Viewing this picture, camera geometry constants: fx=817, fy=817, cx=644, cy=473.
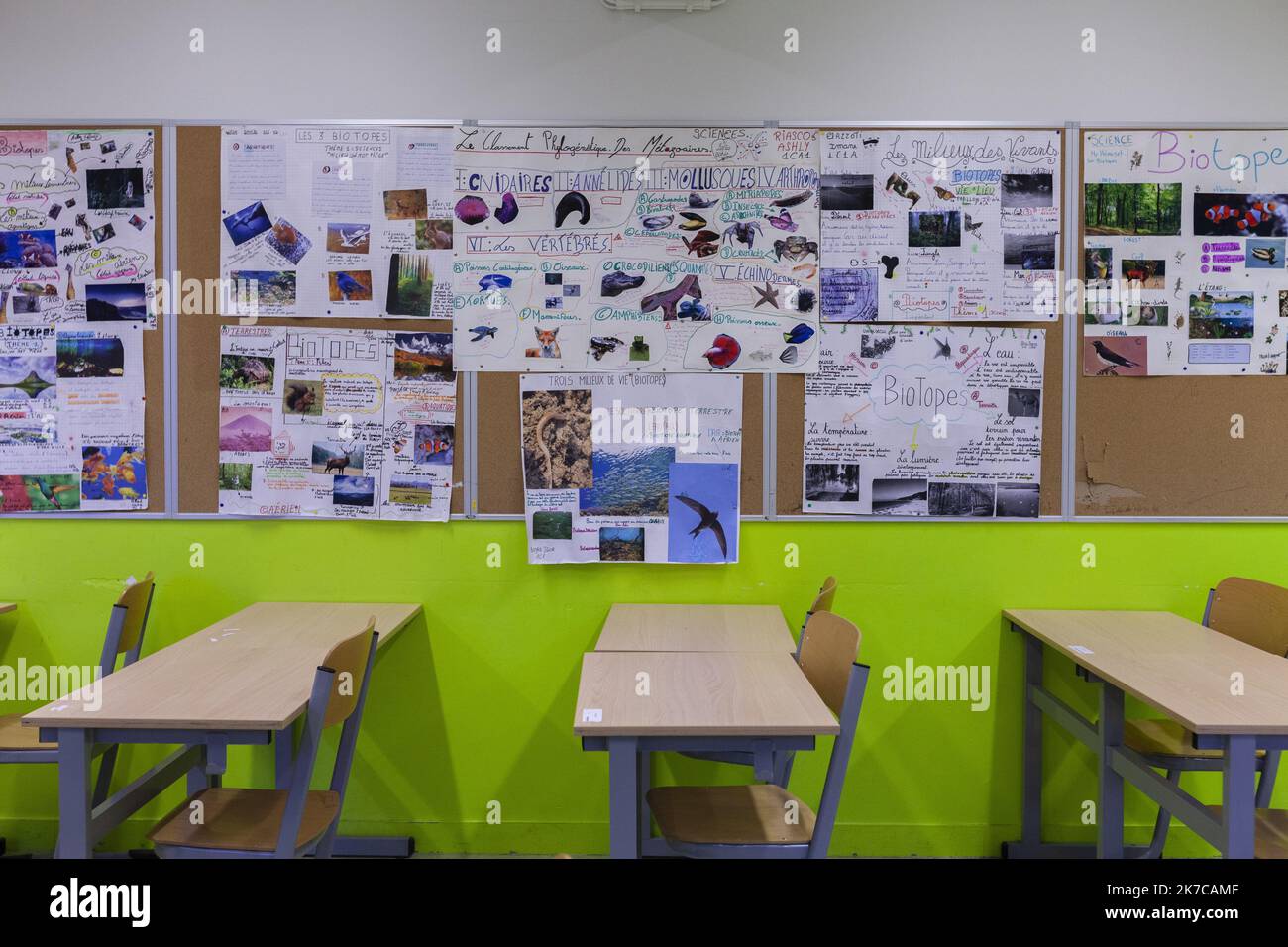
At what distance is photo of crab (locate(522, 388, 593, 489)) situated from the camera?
9.38ft

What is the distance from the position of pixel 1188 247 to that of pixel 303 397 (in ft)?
10.2

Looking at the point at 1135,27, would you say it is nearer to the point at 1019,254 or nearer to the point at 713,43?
the point at 1019,254

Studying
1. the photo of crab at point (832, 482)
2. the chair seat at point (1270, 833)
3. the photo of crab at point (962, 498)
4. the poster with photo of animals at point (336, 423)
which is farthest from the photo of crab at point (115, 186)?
the chair seat at point (1270, 833)

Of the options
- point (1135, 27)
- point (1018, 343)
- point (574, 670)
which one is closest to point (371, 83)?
point (574, 670)

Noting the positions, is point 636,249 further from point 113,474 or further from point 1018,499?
point 113,474

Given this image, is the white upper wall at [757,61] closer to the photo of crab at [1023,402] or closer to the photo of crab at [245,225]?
the photo of crab at [245,225]

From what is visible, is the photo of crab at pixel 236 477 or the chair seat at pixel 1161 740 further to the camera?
the photo of crab at pixel 236 477

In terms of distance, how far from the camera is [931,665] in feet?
9.49

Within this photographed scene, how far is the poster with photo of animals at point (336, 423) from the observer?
2865mm

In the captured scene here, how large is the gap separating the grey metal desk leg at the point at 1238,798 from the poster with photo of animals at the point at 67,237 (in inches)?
135

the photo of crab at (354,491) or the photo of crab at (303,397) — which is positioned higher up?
the photo of crab at (303,397)

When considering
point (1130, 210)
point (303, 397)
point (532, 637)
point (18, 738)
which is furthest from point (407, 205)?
point (1130, 210)

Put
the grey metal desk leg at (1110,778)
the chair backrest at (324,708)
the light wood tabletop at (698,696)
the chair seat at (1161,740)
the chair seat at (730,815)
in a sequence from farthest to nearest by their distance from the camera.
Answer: the chair seat at (1161,740) < the grey metal desk leg at (1110,778) < the chair seat at (730,815) < the chair backrest at (324,708) < the light wood tabletop at (698,696)
